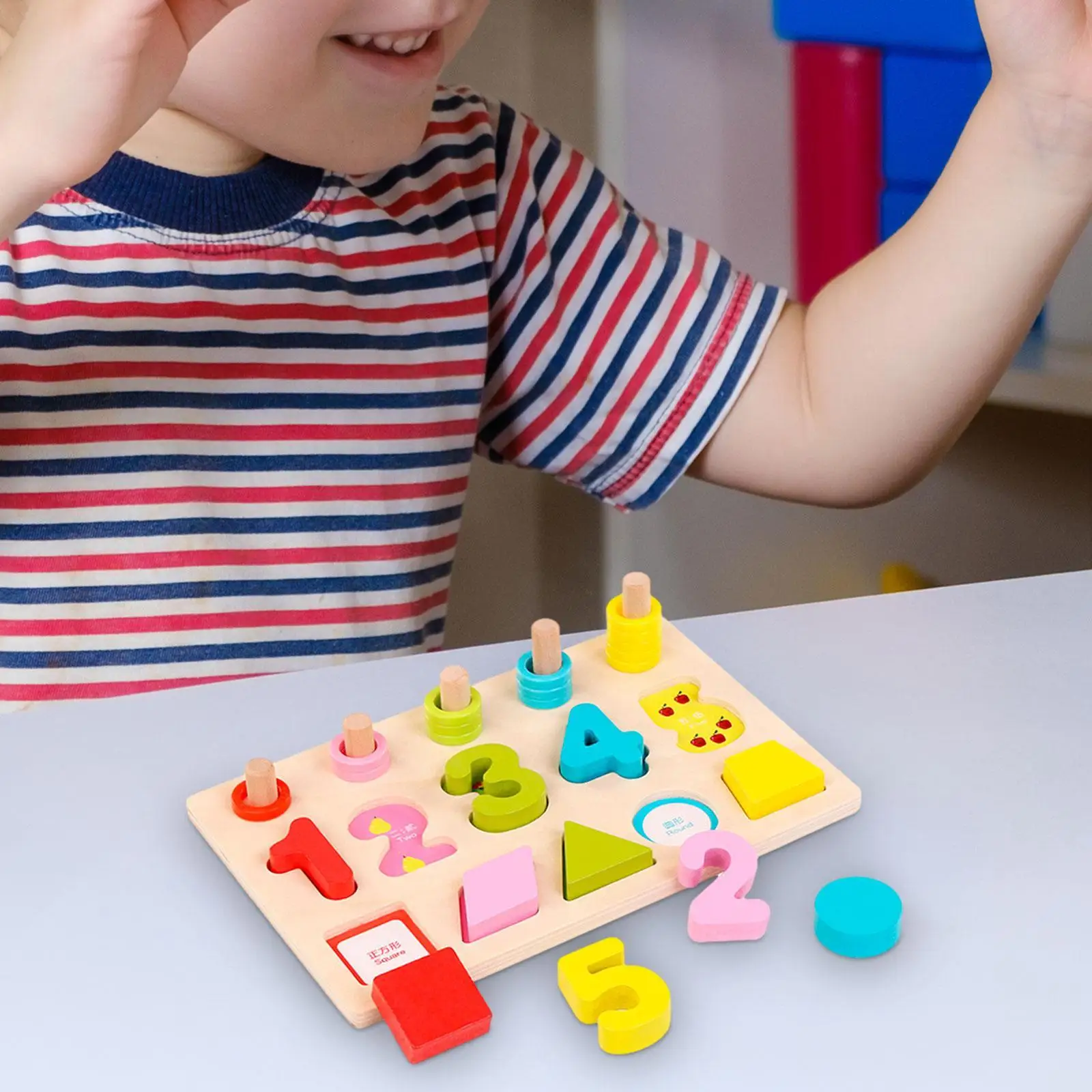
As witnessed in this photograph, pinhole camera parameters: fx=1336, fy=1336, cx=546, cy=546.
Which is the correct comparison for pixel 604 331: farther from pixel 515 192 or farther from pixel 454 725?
pixel 454 725

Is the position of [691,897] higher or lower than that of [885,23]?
lower

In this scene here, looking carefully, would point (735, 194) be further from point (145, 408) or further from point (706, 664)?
point (706, 664)

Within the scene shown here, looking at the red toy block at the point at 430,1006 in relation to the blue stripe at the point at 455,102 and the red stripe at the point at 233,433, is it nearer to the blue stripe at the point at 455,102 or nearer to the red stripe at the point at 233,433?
the red stripe at the point at 233,433

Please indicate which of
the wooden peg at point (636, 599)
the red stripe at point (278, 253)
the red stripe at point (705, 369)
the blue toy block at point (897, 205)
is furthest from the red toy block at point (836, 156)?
the wooden peg at point (636, 599)

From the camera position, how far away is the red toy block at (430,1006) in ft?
0.89

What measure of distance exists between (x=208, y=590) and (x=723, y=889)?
370 millimetres

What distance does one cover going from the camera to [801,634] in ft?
1.38

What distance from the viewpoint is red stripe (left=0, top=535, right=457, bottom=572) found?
0.59 m

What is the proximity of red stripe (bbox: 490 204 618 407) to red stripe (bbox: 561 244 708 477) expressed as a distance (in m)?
0.05

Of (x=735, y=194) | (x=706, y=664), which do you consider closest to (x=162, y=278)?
(x=706, y=664)

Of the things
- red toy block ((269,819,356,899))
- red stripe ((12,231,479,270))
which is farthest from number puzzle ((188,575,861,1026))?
red stripe ((12,231,479,270))

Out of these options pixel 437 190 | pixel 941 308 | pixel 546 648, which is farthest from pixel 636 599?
pixel 437 190

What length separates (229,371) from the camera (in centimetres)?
61

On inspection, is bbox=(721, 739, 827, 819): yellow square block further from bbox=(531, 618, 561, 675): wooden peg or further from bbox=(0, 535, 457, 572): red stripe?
bbox=(0, 535, 457, 572): red stripe
